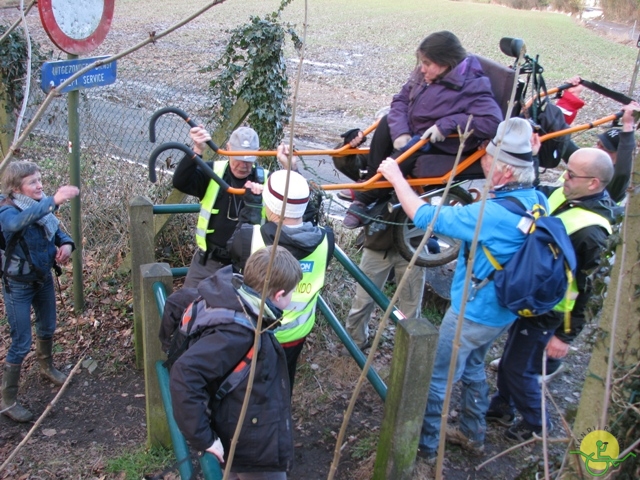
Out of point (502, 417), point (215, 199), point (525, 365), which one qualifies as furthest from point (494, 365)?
point (215, 199)

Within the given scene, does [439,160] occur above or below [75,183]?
above

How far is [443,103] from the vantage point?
12.1 feet

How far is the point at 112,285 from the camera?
5.38 meters

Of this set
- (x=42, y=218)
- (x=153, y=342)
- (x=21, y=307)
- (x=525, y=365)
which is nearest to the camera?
(x=153, y=342)

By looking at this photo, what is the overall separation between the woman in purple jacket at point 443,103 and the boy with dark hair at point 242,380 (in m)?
1.75

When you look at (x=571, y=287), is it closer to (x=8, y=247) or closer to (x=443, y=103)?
(x=443, y=103)

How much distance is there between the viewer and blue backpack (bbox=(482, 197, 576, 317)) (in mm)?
2885

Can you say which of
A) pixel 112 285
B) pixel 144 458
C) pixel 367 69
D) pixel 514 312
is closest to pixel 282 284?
pixel 514 312

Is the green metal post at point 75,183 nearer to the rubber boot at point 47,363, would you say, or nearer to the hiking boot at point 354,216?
the rubber boot at point 47,363

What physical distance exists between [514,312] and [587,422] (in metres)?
1.54

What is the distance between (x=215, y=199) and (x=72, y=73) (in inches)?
45.9

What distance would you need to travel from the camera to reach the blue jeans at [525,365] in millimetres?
3418

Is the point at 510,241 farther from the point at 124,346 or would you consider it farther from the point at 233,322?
the point at 124,346

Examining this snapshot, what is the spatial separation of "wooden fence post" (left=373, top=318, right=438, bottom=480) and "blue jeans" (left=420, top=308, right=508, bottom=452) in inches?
23.5
